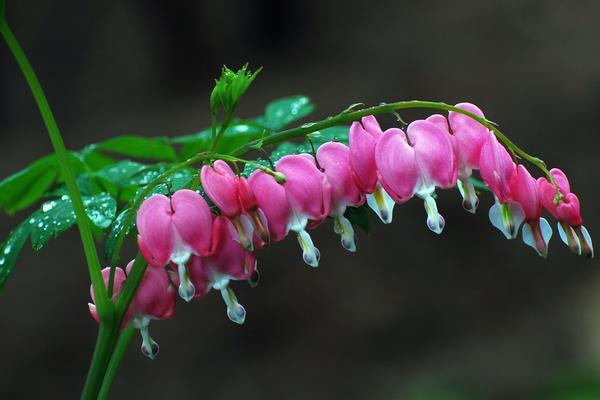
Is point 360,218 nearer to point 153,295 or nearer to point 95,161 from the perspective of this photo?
point 153,295

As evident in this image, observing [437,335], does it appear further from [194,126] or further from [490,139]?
[490,139]

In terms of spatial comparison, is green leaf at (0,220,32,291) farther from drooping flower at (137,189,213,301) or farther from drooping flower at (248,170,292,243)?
drooping flower at (248,170,292,243)

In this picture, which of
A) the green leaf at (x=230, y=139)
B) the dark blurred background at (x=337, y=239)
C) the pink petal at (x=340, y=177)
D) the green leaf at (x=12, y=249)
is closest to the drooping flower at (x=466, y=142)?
the pink petal at (x=340, y=177)

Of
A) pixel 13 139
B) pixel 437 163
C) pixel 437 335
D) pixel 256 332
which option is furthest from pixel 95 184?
pixel 13 139

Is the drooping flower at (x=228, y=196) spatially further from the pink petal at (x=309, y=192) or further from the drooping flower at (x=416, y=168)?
the drooping flower at (x=416, y=168)

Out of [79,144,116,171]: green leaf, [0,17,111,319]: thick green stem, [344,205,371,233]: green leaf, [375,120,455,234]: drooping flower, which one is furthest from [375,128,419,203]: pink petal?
[79,144,116,171]: green leaf

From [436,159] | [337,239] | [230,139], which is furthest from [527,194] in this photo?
[337,239]

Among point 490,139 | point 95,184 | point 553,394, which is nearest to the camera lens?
point 490,139
